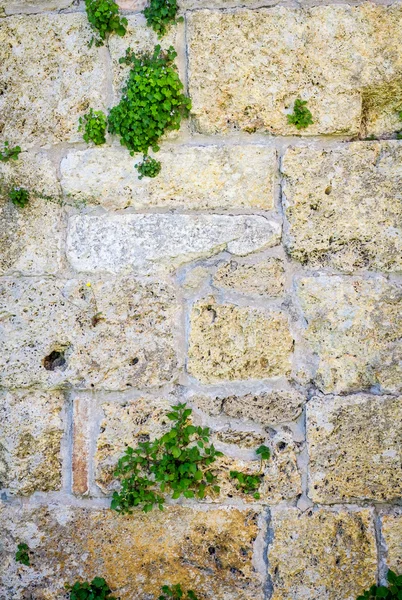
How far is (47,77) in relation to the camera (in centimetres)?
241

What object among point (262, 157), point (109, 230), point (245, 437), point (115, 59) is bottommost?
point (245, 437)

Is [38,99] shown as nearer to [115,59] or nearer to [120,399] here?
[115,59]

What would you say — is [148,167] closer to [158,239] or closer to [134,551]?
[158,239]

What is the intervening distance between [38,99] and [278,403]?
5.07 ft

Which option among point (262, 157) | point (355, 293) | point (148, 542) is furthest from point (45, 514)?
point (262, 157)

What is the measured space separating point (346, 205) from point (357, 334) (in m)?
0.50

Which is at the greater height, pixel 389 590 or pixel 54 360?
pixel 54 360

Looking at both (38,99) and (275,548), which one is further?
(38,99)

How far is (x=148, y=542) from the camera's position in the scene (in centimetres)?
Result: 227

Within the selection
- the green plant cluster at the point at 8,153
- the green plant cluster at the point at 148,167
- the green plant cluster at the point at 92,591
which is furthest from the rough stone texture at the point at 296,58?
the green plant cluster at the point at 92,591

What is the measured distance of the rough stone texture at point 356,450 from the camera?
224 cm

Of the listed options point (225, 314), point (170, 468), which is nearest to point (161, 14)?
point (225, 314)

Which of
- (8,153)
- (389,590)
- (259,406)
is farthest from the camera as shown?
(8,153)

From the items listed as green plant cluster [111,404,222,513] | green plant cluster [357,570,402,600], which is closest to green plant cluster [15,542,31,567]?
green plant cluster [111,404,222,513]
